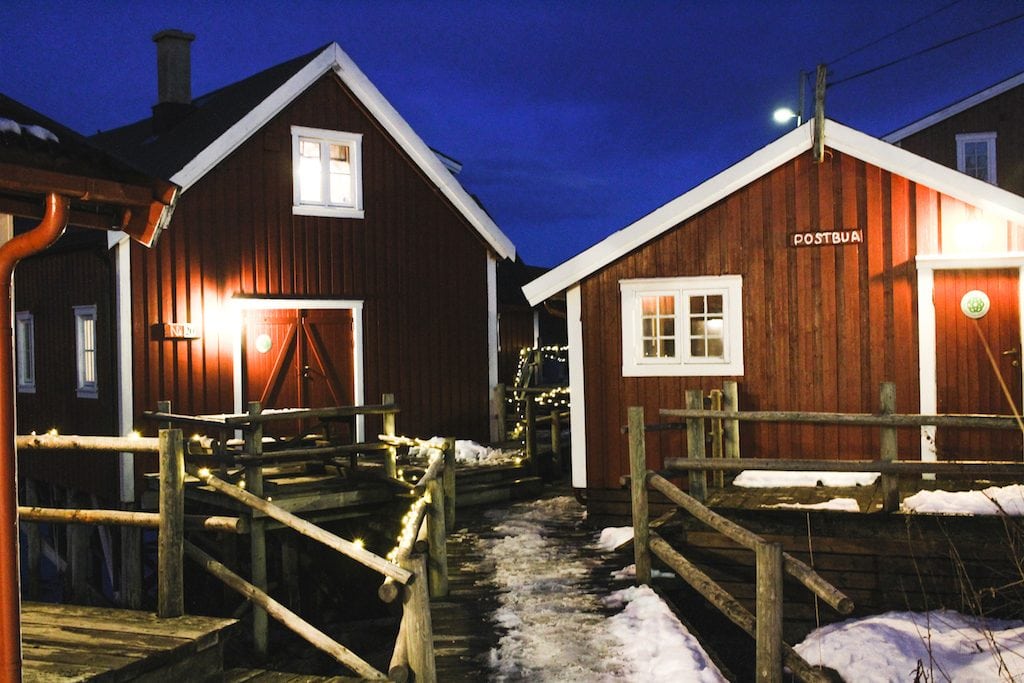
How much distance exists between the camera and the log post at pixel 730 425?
10078 mm

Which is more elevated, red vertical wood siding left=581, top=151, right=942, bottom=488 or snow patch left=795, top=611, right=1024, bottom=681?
red vertical wood siding left=581, top=151, right=942, bottom=488

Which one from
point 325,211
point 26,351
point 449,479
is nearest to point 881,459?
point 449,479

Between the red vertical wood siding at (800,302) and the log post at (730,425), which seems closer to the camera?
the log post at (730,425)

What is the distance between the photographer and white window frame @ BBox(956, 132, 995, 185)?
23156 millimetres

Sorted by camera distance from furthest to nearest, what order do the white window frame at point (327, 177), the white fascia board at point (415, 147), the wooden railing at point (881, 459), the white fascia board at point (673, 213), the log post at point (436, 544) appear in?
1. the white fascia board at point (415, 147)
2. the white window frame at point (327, 177)
3. the white fascia board at point (673, 213)
4. the log post at point (436, 544)
5. the wooden railing at point (881, 459)

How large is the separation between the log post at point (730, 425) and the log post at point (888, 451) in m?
2.01

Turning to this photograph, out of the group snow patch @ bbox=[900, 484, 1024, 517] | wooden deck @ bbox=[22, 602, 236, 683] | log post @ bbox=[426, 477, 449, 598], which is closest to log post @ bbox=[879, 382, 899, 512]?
snow patch @ bbox=[900, 484, 1024, 517]

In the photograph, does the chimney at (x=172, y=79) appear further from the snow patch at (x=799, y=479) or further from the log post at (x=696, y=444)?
the snow patch at (x=799, y=479)

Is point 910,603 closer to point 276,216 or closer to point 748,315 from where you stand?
point 748,315

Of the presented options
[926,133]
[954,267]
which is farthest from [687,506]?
[926,133]

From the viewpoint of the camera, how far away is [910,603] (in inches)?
313

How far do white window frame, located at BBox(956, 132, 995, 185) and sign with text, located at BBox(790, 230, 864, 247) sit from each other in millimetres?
14884

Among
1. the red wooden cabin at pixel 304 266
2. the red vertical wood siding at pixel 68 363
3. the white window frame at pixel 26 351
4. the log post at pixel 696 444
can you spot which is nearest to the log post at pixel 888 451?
the log post at pixel 696 444

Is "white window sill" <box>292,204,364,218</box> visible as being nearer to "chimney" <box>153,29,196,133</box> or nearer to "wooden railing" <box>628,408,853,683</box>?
"chimney" <box>153,29,196,133</box>
